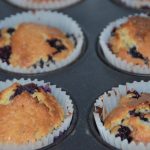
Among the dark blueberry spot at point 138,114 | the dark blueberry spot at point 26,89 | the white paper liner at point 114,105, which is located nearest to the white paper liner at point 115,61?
the white paper liner at point 114,105

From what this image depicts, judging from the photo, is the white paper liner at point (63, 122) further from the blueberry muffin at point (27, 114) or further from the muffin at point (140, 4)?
the muffin at point (140, 4)

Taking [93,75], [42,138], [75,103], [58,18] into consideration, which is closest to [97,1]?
[58,18]

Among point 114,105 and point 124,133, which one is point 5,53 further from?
point 124,133

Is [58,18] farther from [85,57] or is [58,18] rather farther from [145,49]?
[145,49]

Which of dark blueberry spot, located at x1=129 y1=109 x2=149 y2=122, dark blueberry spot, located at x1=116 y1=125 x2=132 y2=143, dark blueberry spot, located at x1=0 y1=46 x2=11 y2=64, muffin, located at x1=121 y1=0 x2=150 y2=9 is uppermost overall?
muffin, located at x1=121 y1=0 x2=150 y2=9

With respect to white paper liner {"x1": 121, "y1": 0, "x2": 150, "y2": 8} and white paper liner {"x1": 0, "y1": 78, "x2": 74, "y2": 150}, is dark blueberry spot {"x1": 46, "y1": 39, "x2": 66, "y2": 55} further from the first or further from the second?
white paper liner {"x1": 121, "y1": 0, "x2": 150, "y2": 8}

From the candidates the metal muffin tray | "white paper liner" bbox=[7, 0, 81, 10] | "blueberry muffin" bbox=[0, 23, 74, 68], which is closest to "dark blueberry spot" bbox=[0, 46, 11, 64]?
"blueberry muffin" bbox=[0, 23, 74, 68]
